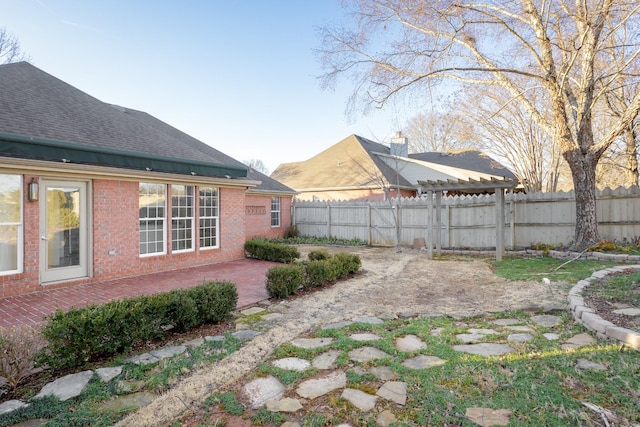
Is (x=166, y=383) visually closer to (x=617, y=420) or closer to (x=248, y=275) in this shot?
(x=617, y=420)

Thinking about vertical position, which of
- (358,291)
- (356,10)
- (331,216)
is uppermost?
(356,10)

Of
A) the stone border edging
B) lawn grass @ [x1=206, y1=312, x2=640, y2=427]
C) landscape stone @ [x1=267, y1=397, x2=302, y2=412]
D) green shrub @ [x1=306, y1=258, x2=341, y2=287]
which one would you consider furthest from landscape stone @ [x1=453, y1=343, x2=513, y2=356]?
green shrub @ [x1=306, y1=258, x2=341, y2=287]

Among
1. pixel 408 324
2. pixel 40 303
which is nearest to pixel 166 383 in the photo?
pixel 408 324

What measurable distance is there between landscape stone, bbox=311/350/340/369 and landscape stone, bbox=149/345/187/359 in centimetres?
164

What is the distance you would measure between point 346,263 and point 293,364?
5071 millimetres

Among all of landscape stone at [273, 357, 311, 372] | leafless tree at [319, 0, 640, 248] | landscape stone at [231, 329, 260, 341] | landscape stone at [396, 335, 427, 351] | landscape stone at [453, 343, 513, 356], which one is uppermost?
leafless tree at [319, 0, 640, 248]

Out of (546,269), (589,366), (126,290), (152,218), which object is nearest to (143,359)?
(126,290)

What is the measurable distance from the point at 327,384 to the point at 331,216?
14391 mm

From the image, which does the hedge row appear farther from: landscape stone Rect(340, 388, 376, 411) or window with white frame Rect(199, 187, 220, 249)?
landscape stone Rect(340, 388, 376, 411)

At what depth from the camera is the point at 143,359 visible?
3873 millimetres

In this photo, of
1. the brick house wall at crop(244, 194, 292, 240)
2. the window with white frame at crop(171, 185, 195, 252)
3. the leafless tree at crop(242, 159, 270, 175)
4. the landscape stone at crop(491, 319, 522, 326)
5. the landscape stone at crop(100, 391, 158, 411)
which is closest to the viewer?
the landscape stone at crop(100, 391, 158, 411)

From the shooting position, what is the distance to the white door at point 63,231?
23.6 ft

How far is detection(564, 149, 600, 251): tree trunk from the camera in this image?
1019 cm

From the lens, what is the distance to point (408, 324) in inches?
195
